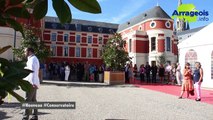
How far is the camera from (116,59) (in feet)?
77.6

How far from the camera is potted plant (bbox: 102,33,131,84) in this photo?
76.5ft

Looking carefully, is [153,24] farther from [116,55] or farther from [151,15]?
[116,55]

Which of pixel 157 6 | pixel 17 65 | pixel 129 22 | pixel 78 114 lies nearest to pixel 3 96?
pixel 17 65

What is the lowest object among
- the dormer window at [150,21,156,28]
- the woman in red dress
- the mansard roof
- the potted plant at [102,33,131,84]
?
the woman in red dress

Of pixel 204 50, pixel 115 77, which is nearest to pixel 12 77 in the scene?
pixel 204 50

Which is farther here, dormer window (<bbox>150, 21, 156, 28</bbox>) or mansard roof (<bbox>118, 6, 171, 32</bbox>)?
mansard roof (<bbox>118, 6, 171, 32</bbox>)

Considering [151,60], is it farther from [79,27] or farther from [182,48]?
[182,48]

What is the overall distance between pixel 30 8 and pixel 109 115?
7.54m

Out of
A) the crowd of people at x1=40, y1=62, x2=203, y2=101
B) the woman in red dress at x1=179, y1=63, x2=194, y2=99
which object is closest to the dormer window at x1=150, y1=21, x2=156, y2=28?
the crowd of people at x1=40, y1=62, x2=203, y2=101

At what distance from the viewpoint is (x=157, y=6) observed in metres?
52.8

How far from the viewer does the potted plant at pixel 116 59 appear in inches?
918

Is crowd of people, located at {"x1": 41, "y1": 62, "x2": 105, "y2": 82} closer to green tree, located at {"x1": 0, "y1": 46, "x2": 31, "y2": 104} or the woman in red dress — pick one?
the woman in red dress

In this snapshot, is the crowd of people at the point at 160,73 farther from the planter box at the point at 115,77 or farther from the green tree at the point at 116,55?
the planter box at the point at 115,77

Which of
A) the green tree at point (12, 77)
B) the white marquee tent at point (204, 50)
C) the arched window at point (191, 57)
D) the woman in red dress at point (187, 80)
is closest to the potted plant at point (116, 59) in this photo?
the arched window at point (191, 57)
